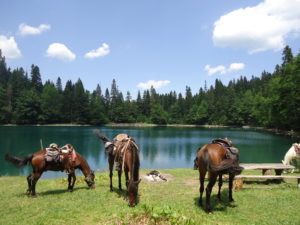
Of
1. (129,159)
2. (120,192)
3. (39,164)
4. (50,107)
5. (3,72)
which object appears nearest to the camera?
(129,159)

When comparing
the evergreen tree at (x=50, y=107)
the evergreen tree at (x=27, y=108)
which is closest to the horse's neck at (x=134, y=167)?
the evergreen tree at (x=27, y=108)

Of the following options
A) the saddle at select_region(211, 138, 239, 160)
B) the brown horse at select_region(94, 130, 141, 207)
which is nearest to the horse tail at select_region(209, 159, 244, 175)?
the saddle at select_region(211, 138, 239, 160)

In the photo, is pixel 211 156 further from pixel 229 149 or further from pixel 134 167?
pixel 134 167

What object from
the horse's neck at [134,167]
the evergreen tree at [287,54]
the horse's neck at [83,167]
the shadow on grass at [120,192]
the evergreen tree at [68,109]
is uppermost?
the evergreen tree at [287,54]

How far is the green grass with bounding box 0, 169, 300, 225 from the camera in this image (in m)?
5.77

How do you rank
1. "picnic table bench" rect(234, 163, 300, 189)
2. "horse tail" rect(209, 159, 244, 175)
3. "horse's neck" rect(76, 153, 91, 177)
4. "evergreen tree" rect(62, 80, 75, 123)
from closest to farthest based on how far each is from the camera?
"horse tail" rect(209, 159, 244, 175), "picnic table bench" rect(234, 163, 300, 189), "horse's neck" rect(76, 153, 91, 177), "evergreen tree" rect(62, 80, 75, 123)

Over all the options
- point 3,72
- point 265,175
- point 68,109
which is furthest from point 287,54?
point 3,72

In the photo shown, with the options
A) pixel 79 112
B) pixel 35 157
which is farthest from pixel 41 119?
pixel 35 157

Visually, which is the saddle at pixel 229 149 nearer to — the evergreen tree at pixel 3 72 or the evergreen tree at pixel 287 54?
the evergreen tree at pixel 287 54

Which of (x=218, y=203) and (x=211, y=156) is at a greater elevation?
(x=211, y=156)

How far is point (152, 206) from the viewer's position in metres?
5.93

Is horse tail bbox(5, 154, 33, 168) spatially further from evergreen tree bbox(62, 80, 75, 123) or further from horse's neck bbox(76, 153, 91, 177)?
evergreen tree bbox(62, 80, 75, 123)

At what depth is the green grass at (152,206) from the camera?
18.9 feet

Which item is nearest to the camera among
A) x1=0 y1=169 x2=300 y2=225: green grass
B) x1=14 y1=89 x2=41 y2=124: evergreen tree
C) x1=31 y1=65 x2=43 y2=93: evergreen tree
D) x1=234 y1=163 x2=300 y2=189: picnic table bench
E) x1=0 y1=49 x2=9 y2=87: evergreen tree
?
x1=0 y1=169 x2=300 y2=225: green grass
